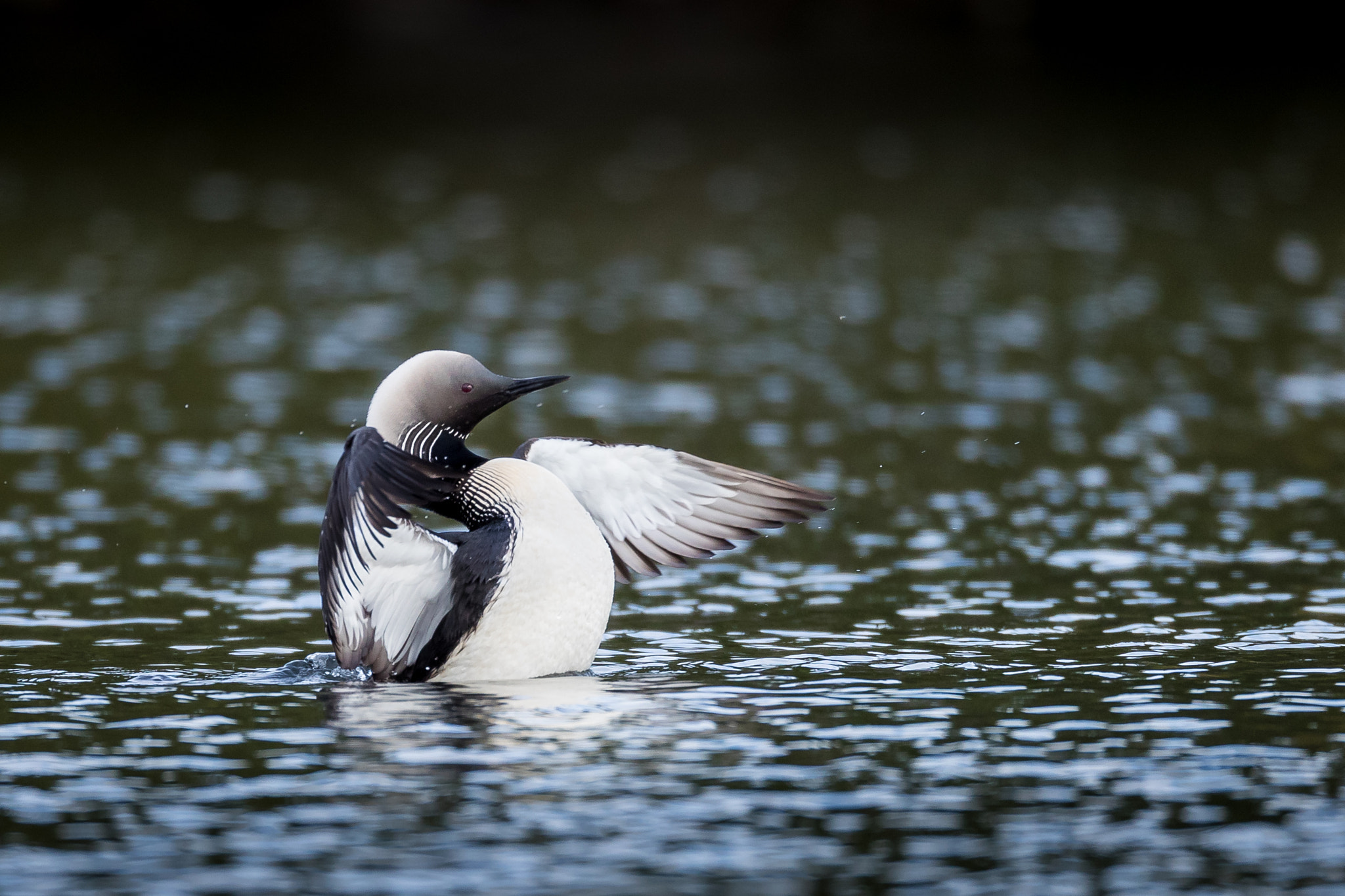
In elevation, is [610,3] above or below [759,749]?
above

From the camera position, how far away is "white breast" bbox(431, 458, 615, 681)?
1016cm

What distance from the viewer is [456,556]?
10242 millimetres

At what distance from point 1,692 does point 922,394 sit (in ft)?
41.8

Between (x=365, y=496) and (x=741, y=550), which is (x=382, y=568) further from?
(x=741, y=550)

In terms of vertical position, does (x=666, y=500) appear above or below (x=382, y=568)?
above

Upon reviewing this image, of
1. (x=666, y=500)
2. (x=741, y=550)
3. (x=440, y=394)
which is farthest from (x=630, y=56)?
(x=440, y=394)

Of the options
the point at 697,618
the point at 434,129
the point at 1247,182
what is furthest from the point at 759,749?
the point at 434,129

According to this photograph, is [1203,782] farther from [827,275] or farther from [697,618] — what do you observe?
[827,275]

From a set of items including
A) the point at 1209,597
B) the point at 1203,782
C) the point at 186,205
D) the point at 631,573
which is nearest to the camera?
the point at 1203,782

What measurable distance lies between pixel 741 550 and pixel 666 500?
3856 millimetres

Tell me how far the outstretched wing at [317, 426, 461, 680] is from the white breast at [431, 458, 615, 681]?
0.86 ft

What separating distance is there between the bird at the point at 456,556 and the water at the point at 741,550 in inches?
8.5

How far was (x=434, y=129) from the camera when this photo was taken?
49.2 m

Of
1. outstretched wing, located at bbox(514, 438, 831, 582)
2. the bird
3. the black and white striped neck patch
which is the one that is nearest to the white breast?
the bird
